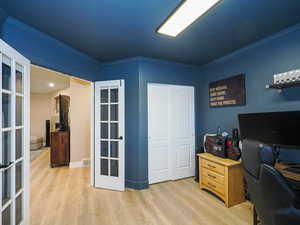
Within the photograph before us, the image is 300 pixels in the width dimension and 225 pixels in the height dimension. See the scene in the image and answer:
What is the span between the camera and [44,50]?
82.4 inches

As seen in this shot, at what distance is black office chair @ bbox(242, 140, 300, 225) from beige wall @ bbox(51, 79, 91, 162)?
4.06 m

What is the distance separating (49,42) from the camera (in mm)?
2166

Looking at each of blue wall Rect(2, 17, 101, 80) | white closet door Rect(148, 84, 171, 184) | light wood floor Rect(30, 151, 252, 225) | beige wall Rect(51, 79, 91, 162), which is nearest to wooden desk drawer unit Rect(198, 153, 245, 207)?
light wood floor Rect(30, 151, 252, 225)

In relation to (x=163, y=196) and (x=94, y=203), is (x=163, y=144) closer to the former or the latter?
(x=163, y=196)

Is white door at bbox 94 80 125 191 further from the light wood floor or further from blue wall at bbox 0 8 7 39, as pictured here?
blue wall at bbox 0 8 7 39

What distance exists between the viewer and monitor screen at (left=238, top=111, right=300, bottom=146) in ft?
5.89

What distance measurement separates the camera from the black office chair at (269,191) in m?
0.99

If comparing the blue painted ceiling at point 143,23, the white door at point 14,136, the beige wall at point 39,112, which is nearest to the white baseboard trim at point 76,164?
the white door at point 14,136

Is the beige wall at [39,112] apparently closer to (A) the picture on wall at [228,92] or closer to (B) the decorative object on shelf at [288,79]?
(A) the picture on wall at [228,92]

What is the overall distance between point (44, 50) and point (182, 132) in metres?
2.78

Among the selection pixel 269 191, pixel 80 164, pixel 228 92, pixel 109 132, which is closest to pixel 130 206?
pixel 109 132

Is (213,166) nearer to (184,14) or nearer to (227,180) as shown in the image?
(227,180)

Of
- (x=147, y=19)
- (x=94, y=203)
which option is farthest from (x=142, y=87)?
(x=94, y=203)

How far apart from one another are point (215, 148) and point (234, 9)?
2.03 m
